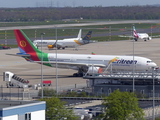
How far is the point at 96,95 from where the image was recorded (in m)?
54.0

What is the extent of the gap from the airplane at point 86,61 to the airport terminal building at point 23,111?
3714cm

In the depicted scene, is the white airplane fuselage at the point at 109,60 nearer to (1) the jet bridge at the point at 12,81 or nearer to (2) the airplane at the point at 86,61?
(2) the airplane at the point at 86,61

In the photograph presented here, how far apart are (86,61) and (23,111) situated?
43.3 meters

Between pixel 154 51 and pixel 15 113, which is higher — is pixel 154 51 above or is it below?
above

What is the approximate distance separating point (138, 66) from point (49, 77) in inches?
526

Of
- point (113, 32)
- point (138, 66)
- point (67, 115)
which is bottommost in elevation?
point (67, 115)

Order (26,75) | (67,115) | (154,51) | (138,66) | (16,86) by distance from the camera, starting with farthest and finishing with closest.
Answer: (154,51), (26,75), (138,66), (16,86), (67,115)

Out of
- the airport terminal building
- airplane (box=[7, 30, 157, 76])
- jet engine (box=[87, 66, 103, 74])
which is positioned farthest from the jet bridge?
the airport terminal building

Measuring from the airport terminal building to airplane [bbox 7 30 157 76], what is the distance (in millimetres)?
37142

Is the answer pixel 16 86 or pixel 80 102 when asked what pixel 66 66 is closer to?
pixel 16 86

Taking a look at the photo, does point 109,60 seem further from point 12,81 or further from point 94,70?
point 12,81

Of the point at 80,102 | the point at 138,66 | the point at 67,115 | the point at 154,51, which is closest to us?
the point at 67,115

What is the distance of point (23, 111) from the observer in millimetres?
26984

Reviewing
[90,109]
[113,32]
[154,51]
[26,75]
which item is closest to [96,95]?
[90,109]
